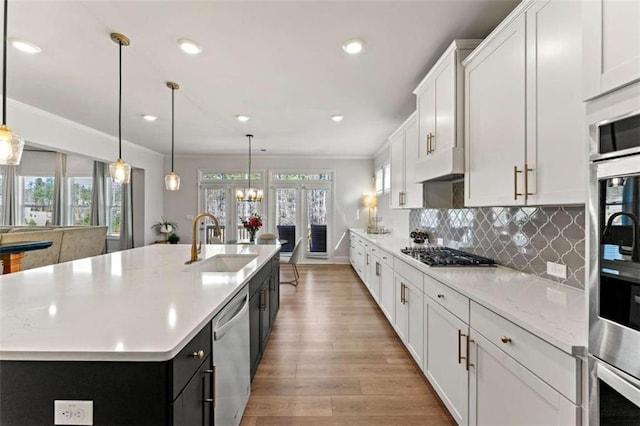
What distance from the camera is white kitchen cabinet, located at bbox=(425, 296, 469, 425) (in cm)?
157

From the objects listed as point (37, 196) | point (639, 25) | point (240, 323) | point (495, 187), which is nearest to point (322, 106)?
point (495, 187)

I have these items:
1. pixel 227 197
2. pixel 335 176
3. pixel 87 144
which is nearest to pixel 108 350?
pixel 87 144

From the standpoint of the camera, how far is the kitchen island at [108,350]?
0.86m

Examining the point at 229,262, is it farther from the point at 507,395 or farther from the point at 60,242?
the point at 60,242

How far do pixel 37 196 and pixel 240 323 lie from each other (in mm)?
8497

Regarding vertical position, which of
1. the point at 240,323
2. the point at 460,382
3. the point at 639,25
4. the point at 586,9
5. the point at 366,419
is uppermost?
the point at 586,9

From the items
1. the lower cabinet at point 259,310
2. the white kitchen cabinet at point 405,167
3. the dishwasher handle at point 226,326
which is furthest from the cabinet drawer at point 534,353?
the white kitchen cabinet at point 405,167

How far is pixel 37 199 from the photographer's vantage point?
23.0 feet

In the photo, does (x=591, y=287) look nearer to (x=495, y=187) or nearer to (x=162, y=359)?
(x=495, y=187)

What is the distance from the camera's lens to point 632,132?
2.43 feet

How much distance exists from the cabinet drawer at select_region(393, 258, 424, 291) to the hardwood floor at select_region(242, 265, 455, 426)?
728 mm

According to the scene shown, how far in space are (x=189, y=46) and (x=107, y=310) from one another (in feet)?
7.02

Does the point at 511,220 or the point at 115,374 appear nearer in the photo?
the point at 115,374

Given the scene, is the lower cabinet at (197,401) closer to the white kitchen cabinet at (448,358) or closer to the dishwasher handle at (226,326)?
the dishwasher handle at (226,326)
